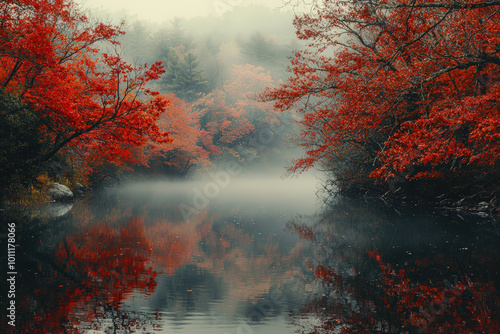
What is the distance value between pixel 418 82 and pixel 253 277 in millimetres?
7789

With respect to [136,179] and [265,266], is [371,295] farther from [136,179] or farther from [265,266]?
[136,179]

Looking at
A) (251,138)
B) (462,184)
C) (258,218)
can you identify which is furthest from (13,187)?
(251,138)

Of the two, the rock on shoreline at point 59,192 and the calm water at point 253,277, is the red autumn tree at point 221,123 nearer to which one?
the rock on shoreline at point 59,192

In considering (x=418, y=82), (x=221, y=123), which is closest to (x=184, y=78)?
(x=221, y=123)

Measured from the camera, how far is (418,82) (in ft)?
40.0

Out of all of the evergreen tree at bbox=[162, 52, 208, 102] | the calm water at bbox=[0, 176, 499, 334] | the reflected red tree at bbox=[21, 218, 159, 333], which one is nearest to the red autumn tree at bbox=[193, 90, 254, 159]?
the evergreen tree at bbox=[162, 52, 208, 102]

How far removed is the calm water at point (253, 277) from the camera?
5.08m

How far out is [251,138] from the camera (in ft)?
170

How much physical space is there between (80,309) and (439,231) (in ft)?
32.5

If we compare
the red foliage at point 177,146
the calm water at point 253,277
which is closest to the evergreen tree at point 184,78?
the red foliage at point 177,146

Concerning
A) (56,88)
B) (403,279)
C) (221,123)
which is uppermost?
(221,123)

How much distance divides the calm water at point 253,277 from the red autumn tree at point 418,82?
2.34 metres

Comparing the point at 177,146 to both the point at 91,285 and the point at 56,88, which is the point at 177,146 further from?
the point at 91,285

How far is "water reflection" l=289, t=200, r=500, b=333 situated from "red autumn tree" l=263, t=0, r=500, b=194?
6.39 feet
